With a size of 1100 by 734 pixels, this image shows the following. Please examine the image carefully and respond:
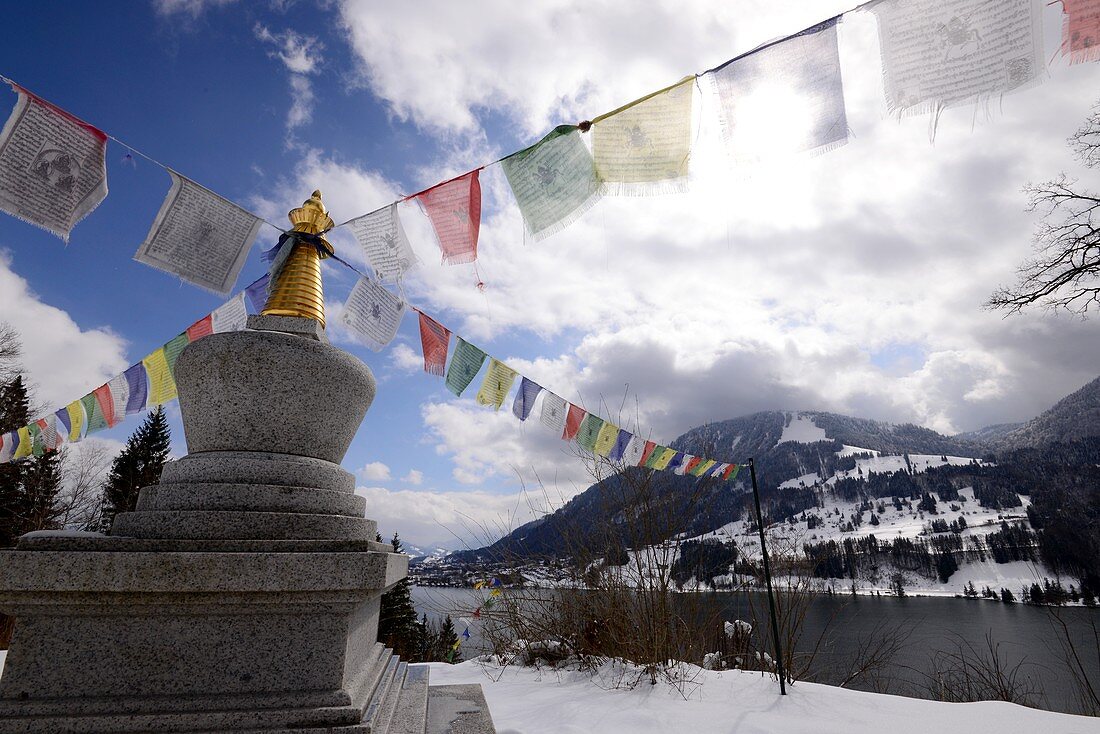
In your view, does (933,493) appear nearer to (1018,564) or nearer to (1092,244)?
(1018,564)

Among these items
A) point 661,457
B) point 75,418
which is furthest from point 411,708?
point 75,418

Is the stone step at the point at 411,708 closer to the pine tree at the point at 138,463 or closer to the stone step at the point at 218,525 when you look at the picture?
the stone step at the point at 218,525

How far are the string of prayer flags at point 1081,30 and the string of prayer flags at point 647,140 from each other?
2450mm

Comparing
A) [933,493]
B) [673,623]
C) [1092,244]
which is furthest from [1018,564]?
[673,623]

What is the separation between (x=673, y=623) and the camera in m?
6.60

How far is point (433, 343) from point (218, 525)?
17.0 ft

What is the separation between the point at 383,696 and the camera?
3.39m

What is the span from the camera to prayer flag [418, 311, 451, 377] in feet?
25.9

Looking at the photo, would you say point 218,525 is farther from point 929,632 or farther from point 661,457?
point 929,632

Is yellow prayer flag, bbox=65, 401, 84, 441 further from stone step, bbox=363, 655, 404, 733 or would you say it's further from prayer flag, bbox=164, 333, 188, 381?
stone step, bbox=363, 655, 404, 733

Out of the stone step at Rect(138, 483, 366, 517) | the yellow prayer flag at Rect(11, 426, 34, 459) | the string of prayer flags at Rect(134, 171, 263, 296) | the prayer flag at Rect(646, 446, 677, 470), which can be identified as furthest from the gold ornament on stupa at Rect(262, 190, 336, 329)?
the yellow prayer flag at Rect(11, 426, 34, 459)

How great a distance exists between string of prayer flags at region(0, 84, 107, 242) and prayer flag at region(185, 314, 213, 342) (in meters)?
2.98

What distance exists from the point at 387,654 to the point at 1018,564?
152633 mm

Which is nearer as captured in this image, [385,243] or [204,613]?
[204,613]
